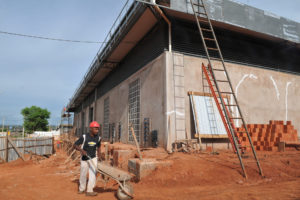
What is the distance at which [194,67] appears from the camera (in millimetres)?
12258

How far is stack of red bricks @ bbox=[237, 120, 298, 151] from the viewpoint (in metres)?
11.8

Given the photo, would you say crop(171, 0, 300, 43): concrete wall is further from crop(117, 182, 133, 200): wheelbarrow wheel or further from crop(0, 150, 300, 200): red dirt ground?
crop(117, 182, 133, 200): wheelbarrow wheel

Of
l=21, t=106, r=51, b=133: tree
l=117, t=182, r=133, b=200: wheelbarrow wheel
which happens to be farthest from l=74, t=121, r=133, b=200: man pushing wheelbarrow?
l=21, t=106, r=51, b=133: tree

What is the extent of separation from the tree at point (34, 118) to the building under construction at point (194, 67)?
6928 centimetres

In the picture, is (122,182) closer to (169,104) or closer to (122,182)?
(122,182)

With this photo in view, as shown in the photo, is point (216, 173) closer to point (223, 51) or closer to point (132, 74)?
point (223, 51)

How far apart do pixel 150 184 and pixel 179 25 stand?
28.4 feet

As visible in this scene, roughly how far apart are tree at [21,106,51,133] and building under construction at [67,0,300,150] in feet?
227

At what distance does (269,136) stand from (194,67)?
5422 mm

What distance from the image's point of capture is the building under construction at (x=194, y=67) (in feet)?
37.3

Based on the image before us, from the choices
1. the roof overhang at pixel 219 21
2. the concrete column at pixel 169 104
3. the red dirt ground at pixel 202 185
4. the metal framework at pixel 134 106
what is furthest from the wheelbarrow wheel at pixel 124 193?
the metal framework at pixel 134 106

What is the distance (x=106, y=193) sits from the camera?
20.5 ft

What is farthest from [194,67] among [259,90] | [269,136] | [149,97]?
[269,136]

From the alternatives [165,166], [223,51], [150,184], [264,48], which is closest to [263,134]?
[223,51]
